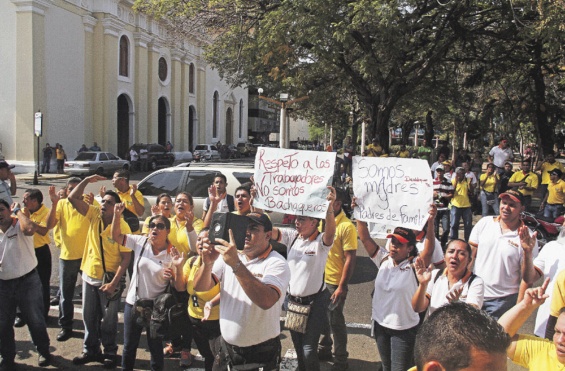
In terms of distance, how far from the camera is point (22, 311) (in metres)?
4.79

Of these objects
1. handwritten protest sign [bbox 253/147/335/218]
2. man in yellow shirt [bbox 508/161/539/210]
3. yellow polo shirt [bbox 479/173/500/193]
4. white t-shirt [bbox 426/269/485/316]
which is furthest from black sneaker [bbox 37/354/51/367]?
man in yellow shirt [bbox 508/161/539/210]

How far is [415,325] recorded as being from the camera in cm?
400

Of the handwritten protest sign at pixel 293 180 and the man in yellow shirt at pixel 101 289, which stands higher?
the handwritten protest sign at pixel 293 180

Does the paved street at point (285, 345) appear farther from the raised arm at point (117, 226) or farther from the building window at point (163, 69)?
the building window at point (163, 69)

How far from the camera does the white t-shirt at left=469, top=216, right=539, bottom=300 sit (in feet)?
15.0

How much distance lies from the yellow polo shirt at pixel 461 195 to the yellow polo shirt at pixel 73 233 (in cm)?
725

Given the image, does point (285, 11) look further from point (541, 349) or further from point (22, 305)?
point (541, 349)

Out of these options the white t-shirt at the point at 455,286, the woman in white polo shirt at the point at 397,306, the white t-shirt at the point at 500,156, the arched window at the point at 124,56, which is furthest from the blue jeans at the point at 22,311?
the arched window at the point at 124,56

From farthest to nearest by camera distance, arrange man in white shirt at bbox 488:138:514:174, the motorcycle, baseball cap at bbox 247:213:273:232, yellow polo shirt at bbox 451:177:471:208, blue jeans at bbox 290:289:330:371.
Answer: man in white shirt at bbox 488:138:514:174, the motorcycle, yellow polo shirt at bbox 451:177:471:208, blue jeans at bbox 290:289:330:371, baseball cap at bbox 247:213:273:232

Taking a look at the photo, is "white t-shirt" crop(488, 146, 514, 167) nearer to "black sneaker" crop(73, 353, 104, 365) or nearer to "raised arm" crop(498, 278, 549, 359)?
"raised arm" crop(498, 278, 549, 359)

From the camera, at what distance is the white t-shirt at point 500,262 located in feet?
15.0

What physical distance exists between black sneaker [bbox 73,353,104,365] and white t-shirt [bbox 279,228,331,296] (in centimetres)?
204

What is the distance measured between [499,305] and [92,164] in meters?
23.4

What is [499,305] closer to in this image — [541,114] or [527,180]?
[527,180]
